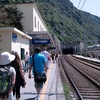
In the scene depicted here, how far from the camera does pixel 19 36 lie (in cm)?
2742

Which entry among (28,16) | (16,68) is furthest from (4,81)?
(28,16)

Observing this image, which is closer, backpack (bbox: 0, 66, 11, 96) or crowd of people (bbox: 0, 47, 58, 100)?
backpack (bbox: 0, 66, 11, 96)

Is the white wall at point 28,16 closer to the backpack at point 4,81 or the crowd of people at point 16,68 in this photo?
the crowd of people at point 16,68

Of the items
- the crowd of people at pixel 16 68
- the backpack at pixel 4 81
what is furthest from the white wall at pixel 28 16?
the backpack at pixel 4 81

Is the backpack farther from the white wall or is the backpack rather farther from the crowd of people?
the white wall

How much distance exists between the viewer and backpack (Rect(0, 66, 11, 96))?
594cm

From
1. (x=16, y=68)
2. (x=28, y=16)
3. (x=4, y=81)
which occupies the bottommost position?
(x=4, y=81)

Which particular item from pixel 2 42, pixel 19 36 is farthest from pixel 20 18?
pixel 2 42

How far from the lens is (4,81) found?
19.5 feet

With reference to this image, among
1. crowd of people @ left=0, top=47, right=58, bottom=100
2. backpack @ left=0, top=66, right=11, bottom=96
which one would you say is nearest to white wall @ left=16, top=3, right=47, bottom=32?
crowd of people @ left=0, top=47, right=58, bottom=100

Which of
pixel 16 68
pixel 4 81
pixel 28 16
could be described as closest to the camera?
pixel 4 81

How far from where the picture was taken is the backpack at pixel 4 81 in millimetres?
5941

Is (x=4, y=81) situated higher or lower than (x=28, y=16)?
lower

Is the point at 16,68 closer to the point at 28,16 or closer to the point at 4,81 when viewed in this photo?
the point at 4,81
